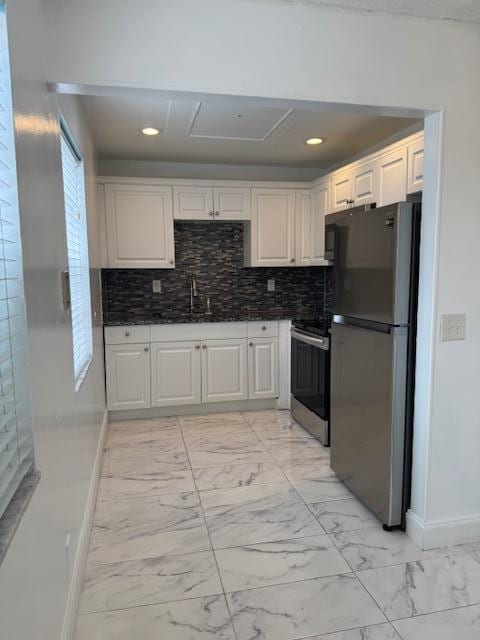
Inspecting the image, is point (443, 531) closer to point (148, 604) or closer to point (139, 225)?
point (148, 604)

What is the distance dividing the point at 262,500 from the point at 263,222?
2.61 metres

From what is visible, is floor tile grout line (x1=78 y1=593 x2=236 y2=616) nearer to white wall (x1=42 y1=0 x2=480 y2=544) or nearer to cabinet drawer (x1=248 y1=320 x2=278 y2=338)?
white wall (x1=42 y1=0 x2=480 y2=544)

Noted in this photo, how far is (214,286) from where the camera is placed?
4.59m

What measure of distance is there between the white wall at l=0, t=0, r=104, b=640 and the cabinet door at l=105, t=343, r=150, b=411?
6.65ft

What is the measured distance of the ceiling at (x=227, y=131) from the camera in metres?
2.84

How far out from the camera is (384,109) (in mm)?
1912

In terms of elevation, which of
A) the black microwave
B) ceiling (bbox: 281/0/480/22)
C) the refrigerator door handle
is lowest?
the refrigerator door handle

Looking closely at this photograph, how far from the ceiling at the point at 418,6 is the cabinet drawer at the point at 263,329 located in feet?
8.87

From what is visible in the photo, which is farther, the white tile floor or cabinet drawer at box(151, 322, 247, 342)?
cabinet drawer at box(151, 322, 247, 342)

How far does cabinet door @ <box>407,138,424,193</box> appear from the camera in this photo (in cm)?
262

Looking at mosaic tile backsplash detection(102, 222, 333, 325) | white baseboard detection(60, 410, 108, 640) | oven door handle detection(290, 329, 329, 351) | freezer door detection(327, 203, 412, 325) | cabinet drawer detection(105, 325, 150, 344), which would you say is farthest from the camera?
mosaic tile backsplash detection(102, 222, 333, 325)

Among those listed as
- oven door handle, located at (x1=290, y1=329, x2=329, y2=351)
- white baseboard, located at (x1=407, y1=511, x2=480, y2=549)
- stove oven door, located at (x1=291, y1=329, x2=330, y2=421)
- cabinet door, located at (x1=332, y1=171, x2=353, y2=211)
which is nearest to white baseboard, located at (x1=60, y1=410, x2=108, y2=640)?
white baseboard, located at (x1=407, y1=511, x2=480, y2=549)

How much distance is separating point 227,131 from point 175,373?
2.09m

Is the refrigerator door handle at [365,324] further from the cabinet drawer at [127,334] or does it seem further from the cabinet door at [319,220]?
the cabinet drawer at [127,334]
